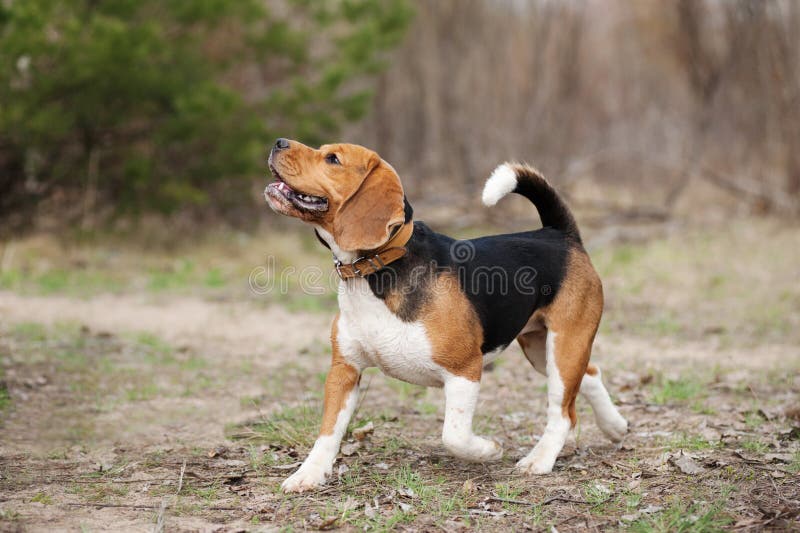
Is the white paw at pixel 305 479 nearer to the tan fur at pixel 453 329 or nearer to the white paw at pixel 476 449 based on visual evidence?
the white paw at pixel 476 449

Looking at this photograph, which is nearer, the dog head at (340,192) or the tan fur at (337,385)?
the dog head at (340,192)

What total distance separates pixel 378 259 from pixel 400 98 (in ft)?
40.7

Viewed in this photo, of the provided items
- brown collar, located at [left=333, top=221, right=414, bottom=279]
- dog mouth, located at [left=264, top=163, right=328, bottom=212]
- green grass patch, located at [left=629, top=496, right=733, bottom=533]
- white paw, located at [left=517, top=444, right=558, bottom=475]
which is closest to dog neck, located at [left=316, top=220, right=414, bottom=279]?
brown collar, located at [left=333, top=221, right=414, bottom=279]

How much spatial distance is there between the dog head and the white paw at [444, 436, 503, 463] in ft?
3.50

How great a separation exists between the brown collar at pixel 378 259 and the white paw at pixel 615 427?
1659mm

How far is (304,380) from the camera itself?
689cm

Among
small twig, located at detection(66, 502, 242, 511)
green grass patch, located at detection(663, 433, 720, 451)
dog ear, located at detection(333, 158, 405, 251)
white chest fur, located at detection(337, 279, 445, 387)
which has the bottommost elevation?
small twig, located at detection(66, 502, 242, 511)

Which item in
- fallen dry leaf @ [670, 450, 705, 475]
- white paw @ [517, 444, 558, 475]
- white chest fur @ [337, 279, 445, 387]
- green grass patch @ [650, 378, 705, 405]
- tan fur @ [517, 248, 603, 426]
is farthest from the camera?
green grass patch @ [650, 378, 705, 405]

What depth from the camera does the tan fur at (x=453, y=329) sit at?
4258 mm

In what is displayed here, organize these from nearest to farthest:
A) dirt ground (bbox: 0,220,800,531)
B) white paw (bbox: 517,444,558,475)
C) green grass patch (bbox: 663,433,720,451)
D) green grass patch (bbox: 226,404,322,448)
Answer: dirt ground (bbox: 0,220,800,531) < white paw (bbox: 517,444,558,475) < green grass patch (bbox: 663,433,720,451) < green grass patch (bbox: 226,404,322,448)

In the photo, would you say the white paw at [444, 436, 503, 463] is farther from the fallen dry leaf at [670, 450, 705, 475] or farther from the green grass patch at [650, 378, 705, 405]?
the green grass patch at [650, 378, 705, 405]

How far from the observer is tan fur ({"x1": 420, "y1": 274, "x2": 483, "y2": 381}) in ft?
14.0

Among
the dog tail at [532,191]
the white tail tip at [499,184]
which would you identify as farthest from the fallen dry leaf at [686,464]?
the white tail tip at [499,184]

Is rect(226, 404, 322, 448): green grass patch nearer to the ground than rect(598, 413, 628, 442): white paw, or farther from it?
nearer to the ground
